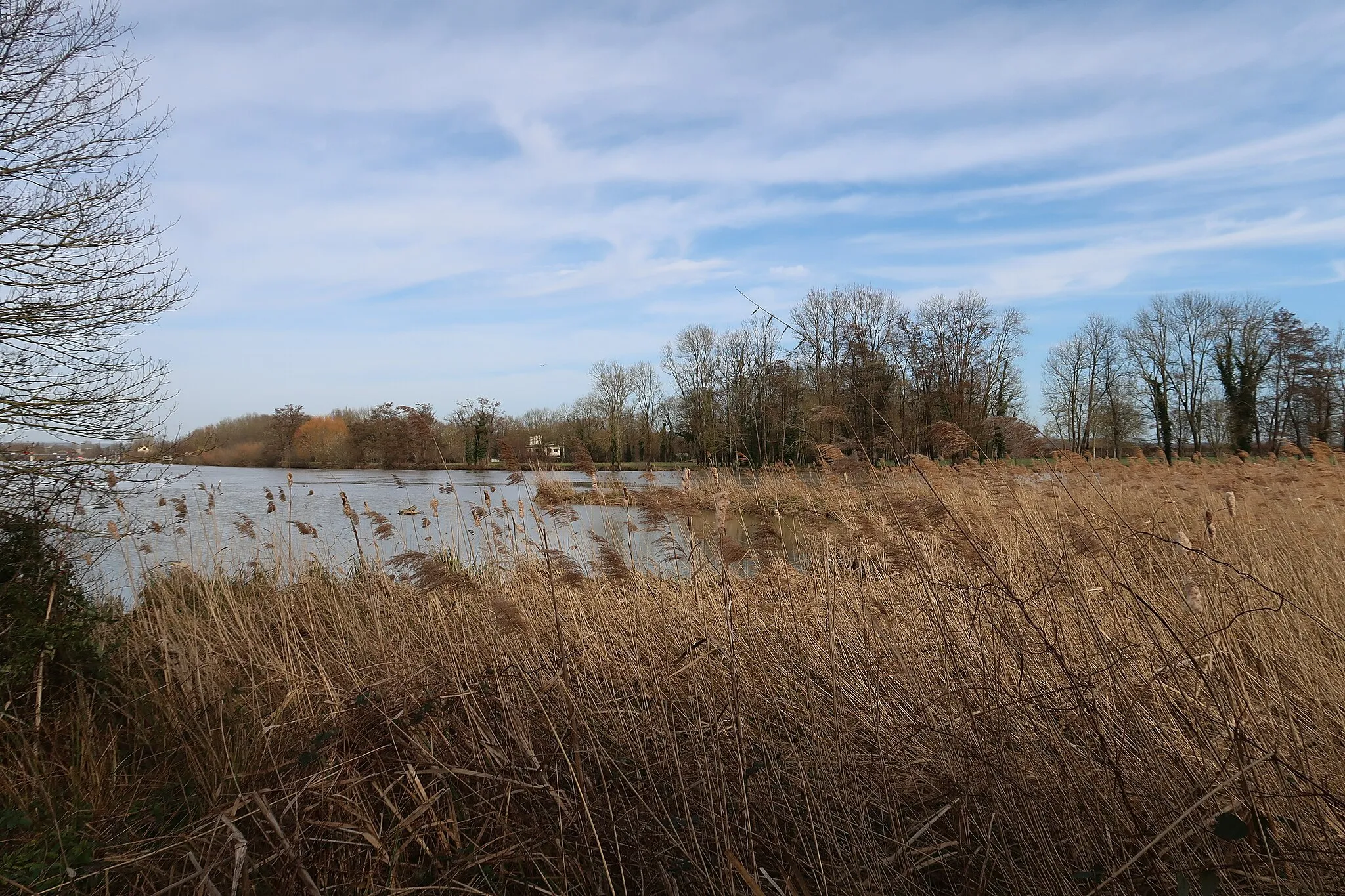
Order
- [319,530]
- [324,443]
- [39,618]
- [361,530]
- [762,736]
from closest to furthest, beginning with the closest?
1. [762,736]
2. [39,618]
3. [319,530]
4. [361,530]
5. [324,443]

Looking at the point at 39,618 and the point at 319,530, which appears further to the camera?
the point at 319,530

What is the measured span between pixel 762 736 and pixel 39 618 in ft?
13.2

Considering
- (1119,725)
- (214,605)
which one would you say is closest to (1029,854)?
(1119,725)

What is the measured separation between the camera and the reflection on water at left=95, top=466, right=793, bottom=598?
5.03 m

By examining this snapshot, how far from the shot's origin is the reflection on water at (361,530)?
5.03m

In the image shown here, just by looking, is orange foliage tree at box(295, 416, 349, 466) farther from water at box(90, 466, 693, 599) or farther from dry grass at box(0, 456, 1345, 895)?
dry grass at box(0, 456, 1345, 895)

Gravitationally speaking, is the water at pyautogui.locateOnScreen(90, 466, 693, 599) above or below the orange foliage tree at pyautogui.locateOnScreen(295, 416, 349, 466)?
below

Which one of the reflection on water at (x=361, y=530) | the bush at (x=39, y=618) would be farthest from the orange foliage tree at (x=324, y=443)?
the bush at (x=39, y=618)

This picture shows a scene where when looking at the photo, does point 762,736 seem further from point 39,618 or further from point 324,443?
point 324,443

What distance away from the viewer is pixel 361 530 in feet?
33.1

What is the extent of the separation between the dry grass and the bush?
0.67ft

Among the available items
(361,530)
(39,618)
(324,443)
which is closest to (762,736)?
(39,618)

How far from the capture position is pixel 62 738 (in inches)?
145

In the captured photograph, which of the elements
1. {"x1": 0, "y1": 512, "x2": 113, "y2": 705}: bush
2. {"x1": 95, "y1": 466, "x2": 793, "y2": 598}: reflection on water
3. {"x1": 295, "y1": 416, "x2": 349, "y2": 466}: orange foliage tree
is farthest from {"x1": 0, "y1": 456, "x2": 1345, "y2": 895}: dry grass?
{"x1": 295, "y1": 416, "x2": 349, "y2": 466}: orange foliage tree
